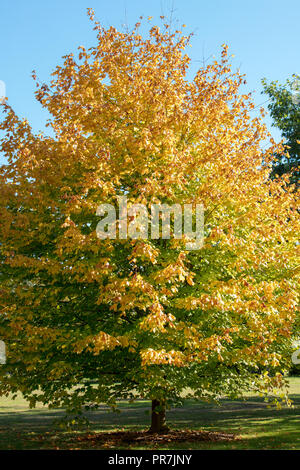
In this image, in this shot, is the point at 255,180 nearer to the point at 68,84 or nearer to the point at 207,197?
the point at 207,197

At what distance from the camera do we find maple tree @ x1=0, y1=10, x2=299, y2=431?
9.49m

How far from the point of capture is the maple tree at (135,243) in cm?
949

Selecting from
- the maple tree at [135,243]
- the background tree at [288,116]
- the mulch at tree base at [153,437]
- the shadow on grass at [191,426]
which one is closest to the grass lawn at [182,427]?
the shadow on grass at [191,426]

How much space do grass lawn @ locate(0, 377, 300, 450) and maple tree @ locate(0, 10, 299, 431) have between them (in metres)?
2.21

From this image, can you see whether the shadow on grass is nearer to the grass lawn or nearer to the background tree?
the grass lawn

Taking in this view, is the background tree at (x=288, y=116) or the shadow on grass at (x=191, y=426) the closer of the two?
the shadow on grass at (x=191, y=426)

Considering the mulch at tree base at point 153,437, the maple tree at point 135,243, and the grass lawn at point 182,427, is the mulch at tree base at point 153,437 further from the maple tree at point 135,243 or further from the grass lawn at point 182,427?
the maple tree at point 135,243

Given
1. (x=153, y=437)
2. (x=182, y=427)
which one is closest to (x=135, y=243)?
(x=153, y=437)

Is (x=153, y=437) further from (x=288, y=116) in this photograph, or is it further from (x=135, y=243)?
(x=288, y=116)

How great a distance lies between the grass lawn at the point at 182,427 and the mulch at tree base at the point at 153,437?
297mm

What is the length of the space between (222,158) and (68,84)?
488cm

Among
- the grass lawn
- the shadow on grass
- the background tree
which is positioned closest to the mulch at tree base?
the grass lawn

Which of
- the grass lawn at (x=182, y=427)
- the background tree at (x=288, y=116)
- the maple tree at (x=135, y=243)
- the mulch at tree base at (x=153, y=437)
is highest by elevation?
the background tree at (x=288, y=116)
